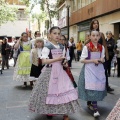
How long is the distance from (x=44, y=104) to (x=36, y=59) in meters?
3.57

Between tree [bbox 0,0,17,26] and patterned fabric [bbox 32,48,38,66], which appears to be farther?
tree [bbox 0,0,17,26]

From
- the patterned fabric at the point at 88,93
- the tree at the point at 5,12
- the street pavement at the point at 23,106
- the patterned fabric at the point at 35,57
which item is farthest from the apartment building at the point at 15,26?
the patterned fabric at the point at 88,93

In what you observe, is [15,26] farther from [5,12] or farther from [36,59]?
[36,59]

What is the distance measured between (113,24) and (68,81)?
15.0m

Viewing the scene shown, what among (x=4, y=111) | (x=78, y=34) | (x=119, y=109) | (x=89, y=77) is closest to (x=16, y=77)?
(x=4, y=111)

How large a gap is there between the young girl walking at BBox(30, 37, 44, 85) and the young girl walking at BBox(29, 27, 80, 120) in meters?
3.21

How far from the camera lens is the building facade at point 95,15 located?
1905 centimetres

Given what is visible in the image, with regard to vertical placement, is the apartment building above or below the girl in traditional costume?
above

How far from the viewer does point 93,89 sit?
5434 millimetres

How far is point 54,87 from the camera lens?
4.95 meters

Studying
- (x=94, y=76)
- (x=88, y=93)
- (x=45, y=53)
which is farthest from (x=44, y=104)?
(x=94, y=76)

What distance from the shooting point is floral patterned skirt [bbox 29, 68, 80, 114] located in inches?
192

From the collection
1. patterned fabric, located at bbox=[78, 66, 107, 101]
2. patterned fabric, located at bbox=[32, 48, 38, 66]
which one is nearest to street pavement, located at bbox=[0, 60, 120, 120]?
patterned fabric, located at bbox=[78, 66, 107, 101]

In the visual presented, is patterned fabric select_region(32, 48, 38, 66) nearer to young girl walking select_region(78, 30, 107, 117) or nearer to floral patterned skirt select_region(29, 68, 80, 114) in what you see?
young girl walking select_region(78, 30, 107, 117)
